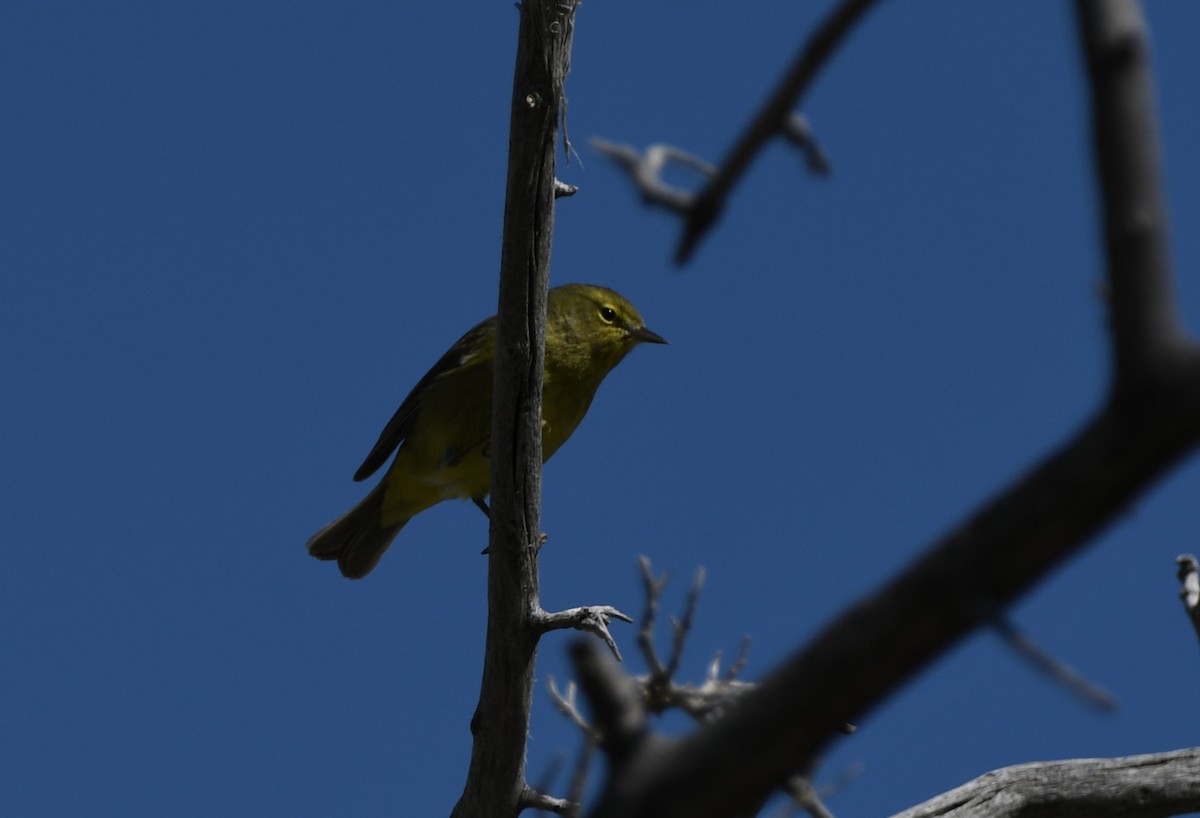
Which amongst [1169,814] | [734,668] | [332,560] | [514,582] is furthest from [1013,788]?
[332,560]

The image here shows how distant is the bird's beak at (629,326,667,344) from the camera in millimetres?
7734

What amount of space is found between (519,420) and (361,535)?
3.62 metres

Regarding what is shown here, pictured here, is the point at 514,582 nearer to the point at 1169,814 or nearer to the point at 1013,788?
the point at 1013,788

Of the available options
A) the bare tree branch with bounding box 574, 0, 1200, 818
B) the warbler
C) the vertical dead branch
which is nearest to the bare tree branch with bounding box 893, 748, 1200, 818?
the vertical dead branch

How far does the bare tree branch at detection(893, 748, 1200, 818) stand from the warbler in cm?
268

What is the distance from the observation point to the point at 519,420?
4.75m

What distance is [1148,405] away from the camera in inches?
48.8

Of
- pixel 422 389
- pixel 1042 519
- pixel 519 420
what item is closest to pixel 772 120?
pixel 1042 519

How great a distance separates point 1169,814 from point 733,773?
14.0ft

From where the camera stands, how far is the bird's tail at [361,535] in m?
8.07

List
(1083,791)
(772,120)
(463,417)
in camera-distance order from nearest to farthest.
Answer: (772,120) → (1083,791) → (463,417)

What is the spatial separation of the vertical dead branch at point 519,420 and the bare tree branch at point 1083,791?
1512 mm

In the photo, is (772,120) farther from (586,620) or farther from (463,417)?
(463,417)

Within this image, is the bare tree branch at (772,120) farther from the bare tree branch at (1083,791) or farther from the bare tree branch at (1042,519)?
the bare tree branch at (1083,791)
